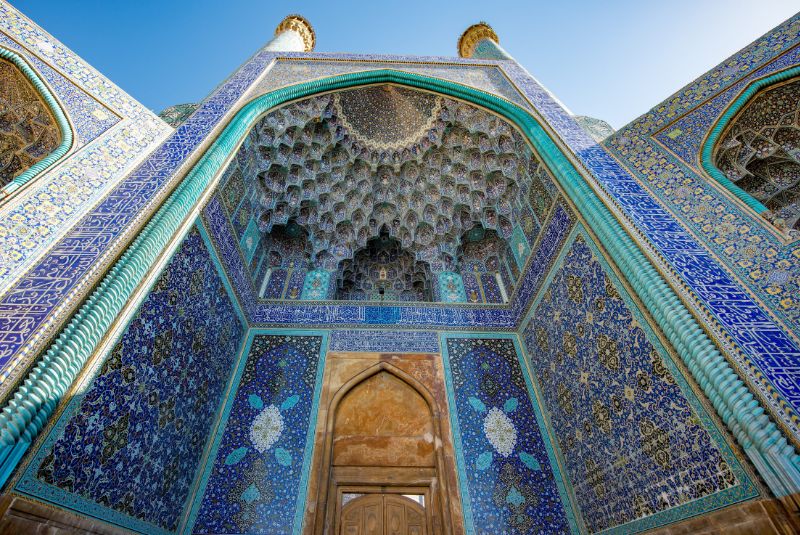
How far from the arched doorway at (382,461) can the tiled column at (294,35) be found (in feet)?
19.8

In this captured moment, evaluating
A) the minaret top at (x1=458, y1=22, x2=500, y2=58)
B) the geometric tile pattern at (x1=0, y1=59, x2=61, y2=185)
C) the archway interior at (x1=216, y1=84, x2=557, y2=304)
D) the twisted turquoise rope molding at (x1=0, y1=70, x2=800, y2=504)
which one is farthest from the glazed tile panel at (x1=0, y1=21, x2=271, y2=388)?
the minaret top at (x1=458, y1=22, x2=500, y2=58)

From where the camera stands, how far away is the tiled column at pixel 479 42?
8.05 metres

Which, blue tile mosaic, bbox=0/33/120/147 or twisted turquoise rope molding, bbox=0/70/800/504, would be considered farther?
blue tile mosaic, bbox=0/33/120/147

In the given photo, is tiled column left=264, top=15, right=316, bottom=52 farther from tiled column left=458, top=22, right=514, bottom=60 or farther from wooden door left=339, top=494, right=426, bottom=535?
wooden door left=339, top=494, right=426, bottom=535

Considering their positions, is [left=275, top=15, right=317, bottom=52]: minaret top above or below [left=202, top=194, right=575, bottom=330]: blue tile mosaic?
above

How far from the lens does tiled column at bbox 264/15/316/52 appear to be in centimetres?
735

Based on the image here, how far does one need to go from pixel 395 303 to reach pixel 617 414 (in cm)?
289

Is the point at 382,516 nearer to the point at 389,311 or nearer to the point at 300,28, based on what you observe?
the point at 389,311

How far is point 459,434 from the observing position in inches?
168

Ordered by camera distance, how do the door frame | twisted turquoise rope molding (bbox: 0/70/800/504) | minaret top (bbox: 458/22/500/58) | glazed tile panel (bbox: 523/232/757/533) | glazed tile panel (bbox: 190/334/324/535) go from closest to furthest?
twisted turquoise rope molding (bbox: 0/70/800/504) < glazed tile panel (bbox: 523/232/757/533) < glazed tile panel (bbox: 190/334/324/535) < the door frame < minaret top (bbox: 458/22/500/58)

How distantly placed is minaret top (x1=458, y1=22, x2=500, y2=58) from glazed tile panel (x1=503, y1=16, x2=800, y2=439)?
437cm

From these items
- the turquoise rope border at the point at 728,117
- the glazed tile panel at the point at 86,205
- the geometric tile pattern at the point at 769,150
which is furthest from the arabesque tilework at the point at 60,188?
the geometric tile pattern at the point at 769,150

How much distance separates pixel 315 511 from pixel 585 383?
9.17 ft

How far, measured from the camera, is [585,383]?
3.86 metres
